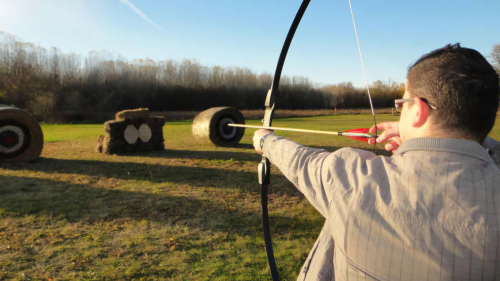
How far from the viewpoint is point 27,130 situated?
20.5 feet

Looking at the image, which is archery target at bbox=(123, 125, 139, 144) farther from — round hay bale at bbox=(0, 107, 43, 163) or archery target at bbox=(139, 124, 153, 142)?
round hay bale at bbox=(0, 107, 43, 163)

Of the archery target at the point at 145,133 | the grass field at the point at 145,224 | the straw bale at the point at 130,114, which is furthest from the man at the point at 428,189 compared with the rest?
the archery target at the point at 145,133

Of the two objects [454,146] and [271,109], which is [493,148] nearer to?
[454,146]

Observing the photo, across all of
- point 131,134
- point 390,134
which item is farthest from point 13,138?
point 390,134

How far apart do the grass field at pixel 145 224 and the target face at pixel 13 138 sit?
368 millimetres

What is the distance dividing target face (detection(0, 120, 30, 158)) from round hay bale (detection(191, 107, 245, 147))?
3.87m

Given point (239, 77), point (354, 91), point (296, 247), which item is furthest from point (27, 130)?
point (239, 77)

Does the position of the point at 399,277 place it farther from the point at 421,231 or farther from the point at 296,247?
the point at 296,247

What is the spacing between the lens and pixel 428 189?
0.76 m

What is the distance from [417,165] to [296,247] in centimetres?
214

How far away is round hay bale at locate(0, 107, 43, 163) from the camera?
6.01m

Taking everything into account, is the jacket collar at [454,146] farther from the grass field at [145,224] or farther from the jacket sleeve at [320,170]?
the grass field at [145,224]

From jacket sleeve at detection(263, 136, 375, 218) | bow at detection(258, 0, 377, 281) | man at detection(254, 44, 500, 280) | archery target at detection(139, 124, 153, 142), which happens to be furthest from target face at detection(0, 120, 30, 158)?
man at detection(254, 44, 500, 280)

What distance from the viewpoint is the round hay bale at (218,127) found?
8.47 metres
